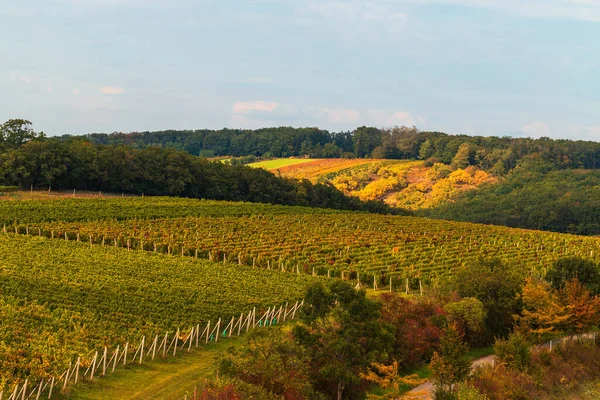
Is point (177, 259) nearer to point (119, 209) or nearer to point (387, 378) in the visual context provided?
point (119, 209)

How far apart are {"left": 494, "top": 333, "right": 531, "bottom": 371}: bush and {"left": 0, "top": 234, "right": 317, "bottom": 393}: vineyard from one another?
42.7 feet

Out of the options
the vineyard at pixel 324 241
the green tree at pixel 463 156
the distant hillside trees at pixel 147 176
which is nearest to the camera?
the vineyard at pixel 324 241

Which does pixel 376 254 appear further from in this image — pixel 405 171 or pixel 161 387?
pixel 405 171

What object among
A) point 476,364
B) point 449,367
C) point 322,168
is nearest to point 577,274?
point 476,364

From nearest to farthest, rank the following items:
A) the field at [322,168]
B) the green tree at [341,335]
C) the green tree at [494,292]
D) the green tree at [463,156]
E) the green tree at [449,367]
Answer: the green tree at [341,335]
the green tree at [449,367]
the green tree at [494,292]
the field at [322,168]
the green tree at [463,156]

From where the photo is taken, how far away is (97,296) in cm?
3981

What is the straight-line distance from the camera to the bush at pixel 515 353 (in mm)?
34213

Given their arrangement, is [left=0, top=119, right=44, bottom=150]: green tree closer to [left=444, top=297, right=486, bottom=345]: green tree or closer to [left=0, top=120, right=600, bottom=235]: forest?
[left=0, top=120, right=600, bottom=235]: forest

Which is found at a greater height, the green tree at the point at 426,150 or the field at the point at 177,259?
the green tree at the point at 426,150

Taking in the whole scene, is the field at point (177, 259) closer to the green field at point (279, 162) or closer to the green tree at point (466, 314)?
the green tree at point (466, 314)

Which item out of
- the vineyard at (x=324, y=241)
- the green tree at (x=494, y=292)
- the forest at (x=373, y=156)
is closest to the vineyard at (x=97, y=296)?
the vineyard at (x=324, y=241)

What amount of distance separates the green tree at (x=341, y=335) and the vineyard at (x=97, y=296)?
8388 mm

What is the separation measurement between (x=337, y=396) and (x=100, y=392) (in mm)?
9038

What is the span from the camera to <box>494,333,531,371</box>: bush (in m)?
34.2
